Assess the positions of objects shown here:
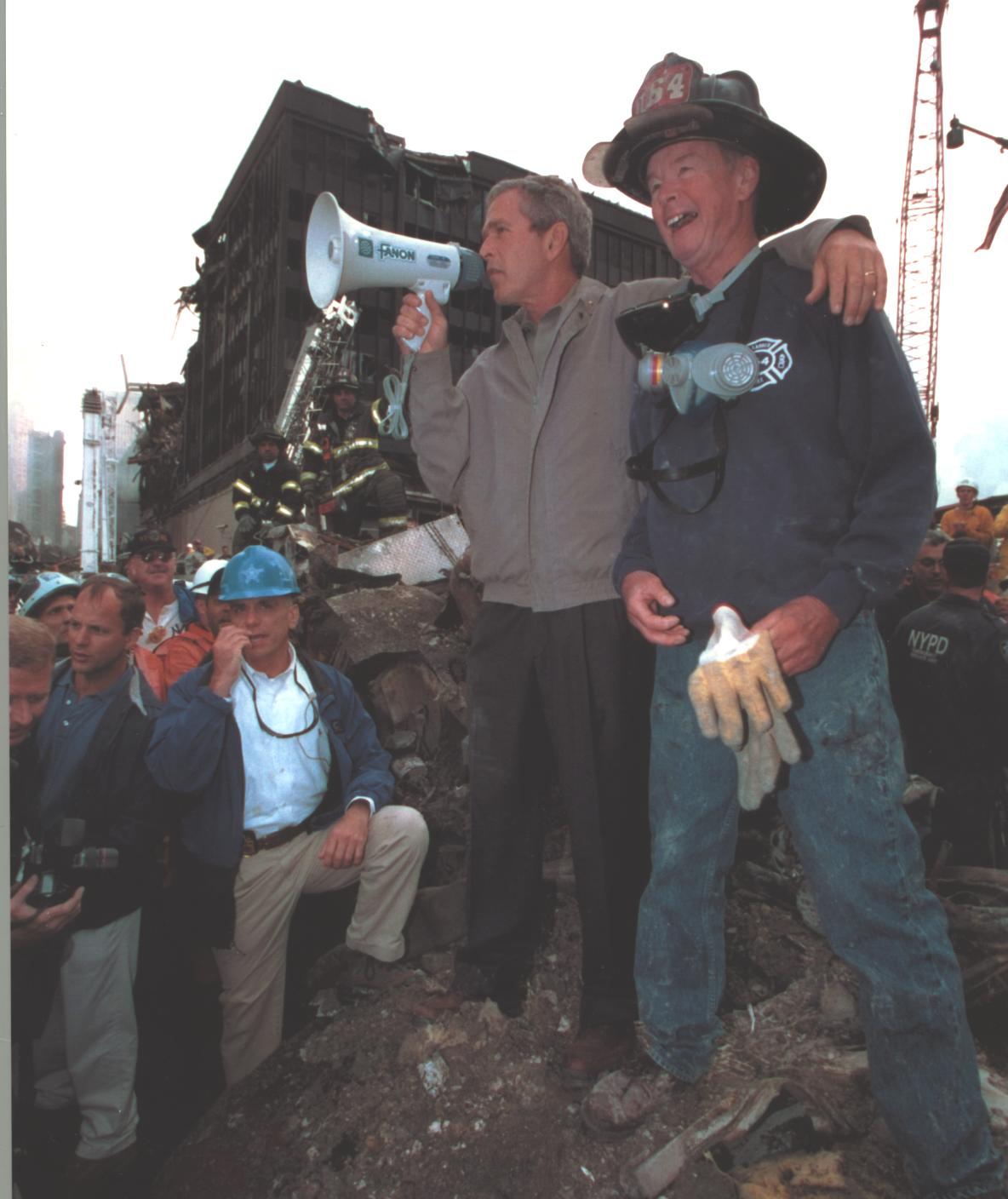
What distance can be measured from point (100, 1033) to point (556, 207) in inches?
127

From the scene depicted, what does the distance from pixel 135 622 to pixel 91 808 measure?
76cm

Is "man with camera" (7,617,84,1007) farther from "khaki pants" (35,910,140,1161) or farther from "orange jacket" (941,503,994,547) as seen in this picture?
"orange jacket" (941,503,994,547)

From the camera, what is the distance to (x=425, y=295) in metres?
2.72

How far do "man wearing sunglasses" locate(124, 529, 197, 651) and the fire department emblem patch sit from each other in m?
4.25

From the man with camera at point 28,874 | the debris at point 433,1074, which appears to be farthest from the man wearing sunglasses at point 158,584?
the debris at point 433,1074

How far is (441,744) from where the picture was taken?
214 inches

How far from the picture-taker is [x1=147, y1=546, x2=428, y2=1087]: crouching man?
11.0 feet

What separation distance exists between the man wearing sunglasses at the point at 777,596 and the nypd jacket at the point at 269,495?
24.7ft

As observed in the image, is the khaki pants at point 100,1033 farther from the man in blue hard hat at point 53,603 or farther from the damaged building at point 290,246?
the damaged building at point 290,246

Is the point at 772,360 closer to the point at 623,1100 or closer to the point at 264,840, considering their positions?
the point at 623,1100

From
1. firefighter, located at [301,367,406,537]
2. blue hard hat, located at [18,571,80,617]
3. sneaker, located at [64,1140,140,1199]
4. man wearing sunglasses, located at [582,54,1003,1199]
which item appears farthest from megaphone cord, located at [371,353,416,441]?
firefighter, located at [301,367,406,537]

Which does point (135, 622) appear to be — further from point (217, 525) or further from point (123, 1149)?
point (217, 525)

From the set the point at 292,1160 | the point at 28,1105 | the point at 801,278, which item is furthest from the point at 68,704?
the point at 801,278

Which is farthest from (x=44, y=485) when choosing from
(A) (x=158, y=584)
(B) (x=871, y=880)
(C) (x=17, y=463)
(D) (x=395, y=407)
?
(A) (x=158, y=584)
